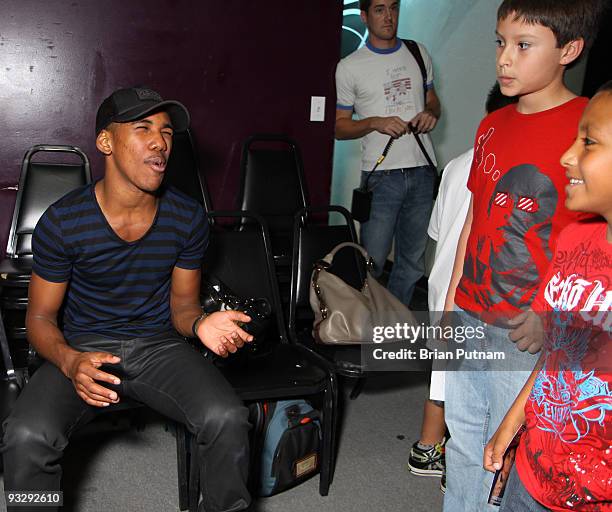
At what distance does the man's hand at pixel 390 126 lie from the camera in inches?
125

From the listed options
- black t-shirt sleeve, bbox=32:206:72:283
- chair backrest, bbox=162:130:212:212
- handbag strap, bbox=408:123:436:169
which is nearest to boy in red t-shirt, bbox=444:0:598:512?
black t-shirt sleeve, bbox=32:206:72:283

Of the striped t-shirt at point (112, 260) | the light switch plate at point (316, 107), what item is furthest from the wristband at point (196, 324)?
the light switch plate at point (316, 107)

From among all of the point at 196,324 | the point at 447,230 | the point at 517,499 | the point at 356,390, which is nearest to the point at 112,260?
the point at 196,324

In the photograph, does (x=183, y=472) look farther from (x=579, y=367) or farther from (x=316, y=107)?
(x=316, y=107)

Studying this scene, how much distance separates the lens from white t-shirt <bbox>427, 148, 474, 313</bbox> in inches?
92.0

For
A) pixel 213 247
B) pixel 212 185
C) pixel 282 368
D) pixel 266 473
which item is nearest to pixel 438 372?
pixel 282 368

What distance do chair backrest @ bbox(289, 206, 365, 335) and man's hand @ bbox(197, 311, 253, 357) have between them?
797 mm

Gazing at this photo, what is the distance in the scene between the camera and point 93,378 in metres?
1.85

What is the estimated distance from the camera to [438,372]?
7.66ft

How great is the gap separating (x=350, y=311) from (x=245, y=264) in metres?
0.48

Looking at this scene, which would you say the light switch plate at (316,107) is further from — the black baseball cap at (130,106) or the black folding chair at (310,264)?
the black baseball cap at (130,106)

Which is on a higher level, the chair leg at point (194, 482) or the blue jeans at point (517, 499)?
the blue jeans at point (517, 499)

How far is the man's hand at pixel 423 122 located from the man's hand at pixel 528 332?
1.86 meters

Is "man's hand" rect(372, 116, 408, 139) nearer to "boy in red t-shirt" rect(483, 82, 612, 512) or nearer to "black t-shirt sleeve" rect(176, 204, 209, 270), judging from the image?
"black t-shirt sleeve" rect(176, 204, 209, 270)
